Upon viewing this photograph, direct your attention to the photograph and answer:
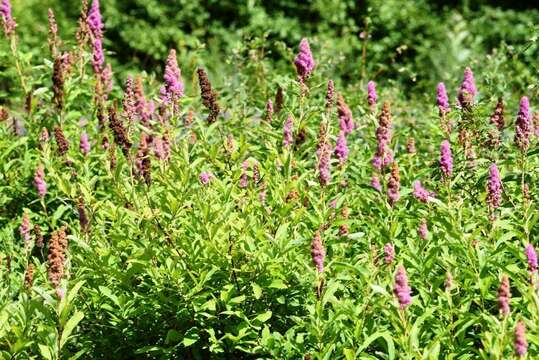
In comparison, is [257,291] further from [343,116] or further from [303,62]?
[343,116]

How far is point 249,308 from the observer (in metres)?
3.59

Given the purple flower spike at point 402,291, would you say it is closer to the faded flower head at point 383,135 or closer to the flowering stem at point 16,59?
the faded flower head at point 383,135

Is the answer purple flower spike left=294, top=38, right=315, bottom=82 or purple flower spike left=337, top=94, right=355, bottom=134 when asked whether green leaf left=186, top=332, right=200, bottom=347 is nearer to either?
purple flower spike left=294, top=38, right=315, bottom=82

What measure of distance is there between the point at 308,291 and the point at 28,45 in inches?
368

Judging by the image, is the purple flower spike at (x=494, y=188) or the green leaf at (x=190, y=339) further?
the green leaf at (x=190, y=339)

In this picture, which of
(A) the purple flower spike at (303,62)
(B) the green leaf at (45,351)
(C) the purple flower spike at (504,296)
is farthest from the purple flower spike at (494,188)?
(B) the green leaf at (45,351)

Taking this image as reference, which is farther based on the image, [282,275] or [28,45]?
[28,45]

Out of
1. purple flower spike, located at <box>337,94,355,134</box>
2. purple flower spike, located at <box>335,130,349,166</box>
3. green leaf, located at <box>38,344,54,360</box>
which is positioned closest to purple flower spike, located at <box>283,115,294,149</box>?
purple flower spike, located at <box>335,130,349,166</box>

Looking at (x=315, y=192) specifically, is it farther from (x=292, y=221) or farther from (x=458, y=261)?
(x=458, y=261)

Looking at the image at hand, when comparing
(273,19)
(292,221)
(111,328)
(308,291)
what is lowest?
(111,328)

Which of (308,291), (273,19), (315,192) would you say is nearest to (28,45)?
(273,19)

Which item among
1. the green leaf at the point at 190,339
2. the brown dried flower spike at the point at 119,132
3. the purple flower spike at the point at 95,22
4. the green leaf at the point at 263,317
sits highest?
the purple flower spike at the point at 95,22

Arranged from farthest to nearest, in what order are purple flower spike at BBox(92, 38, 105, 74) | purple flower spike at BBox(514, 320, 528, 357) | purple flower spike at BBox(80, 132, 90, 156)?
purple flower spike at BBox(92, 38, 105, 74)
purple flower spike at BBox(80, 132, 90, 156)
purple flower spike at BBox(514, 320, 528, 357)

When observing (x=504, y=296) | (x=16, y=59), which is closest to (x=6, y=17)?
(x=16, y=59)
